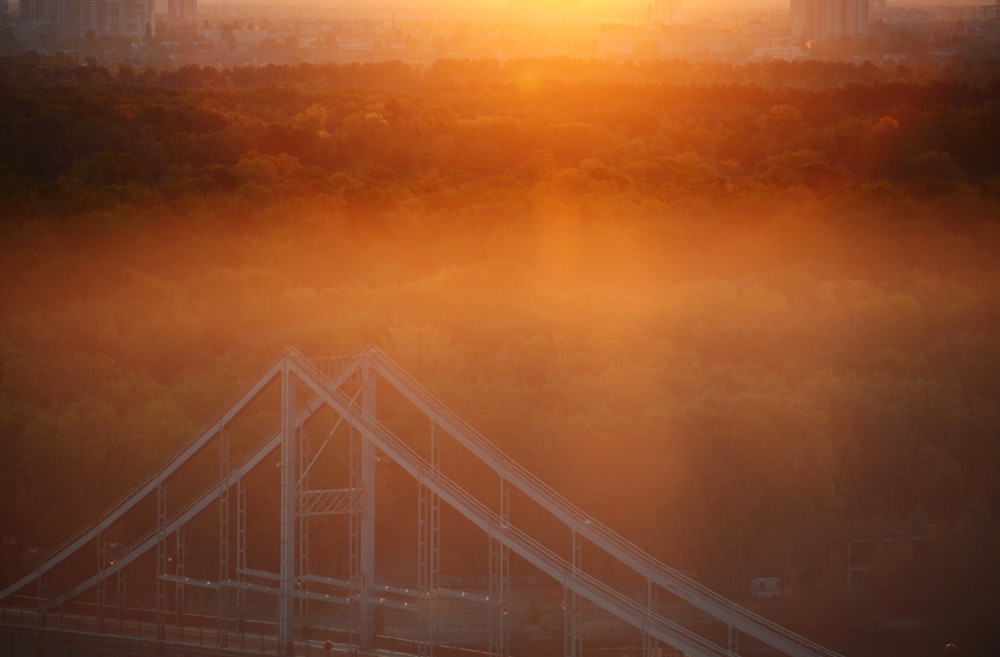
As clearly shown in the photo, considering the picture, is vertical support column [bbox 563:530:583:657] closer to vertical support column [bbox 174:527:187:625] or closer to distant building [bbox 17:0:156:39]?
vertical support column [bbox 174:527:187:625]

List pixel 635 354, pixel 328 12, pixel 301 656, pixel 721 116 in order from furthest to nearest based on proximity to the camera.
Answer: pixel 328 12 < pixel 721 116 < pixel 635 354 < pixel 301 656

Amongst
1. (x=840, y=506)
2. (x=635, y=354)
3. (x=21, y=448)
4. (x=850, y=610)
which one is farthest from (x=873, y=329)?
(x=21, y=448)

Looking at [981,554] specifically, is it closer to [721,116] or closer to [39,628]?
[39,628]

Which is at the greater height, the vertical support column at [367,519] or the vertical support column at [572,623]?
Answer: the vertical support column at [367,519]

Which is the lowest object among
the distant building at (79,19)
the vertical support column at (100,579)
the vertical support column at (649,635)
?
the vertical support column at (649,635)

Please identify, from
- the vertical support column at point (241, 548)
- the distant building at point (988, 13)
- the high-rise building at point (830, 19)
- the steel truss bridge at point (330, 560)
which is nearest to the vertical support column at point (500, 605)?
the steel truss bridge at point (330, 560)

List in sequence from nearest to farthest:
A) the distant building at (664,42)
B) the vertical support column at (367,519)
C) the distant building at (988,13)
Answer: the vertical support column at (367,519), the distant building at (988,13), the distant building at (664,42)

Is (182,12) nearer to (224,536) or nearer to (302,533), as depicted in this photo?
(224,536)

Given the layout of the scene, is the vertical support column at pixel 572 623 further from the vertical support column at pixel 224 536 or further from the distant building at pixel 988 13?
the distant building at pixel 988 13
